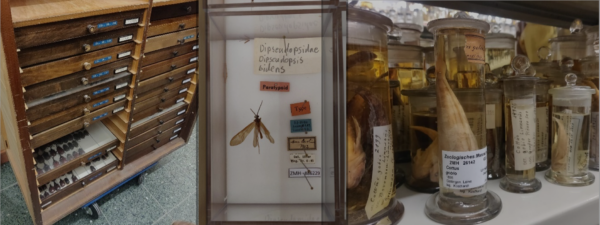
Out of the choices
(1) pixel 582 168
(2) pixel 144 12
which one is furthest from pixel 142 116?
(1) pixel 582 168

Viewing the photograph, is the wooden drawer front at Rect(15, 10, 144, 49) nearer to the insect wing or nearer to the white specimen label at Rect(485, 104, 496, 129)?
the insect wing

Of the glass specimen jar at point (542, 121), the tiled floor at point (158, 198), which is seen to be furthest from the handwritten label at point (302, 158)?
the glass specimen jar at point (542, 121)

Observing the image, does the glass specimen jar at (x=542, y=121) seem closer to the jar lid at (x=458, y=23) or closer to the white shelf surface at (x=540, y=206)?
the white shelf surface at (x=540, y=206)

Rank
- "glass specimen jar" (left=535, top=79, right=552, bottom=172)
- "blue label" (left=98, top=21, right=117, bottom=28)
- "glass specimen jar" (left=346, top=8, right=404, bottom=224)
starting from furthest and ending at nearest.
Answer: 1. "glass specimen jar" (left=535, top=79, right=552, bottom=172)
2. "blue label" (left=98, top=21, right=117, bottom=28)
3. "glass specimen jar" (left=346, top=8, right=404, bottom=224)

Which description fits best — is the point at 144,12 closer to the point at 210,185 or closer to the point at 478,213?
the point at 210,185

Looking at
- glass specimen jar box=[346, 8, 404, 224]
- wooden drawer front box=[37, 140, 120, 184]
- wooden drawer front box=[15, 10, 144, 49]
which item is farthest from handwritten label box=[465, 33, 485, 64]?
wooden drawer front box=[37, 140, 120, 184]
